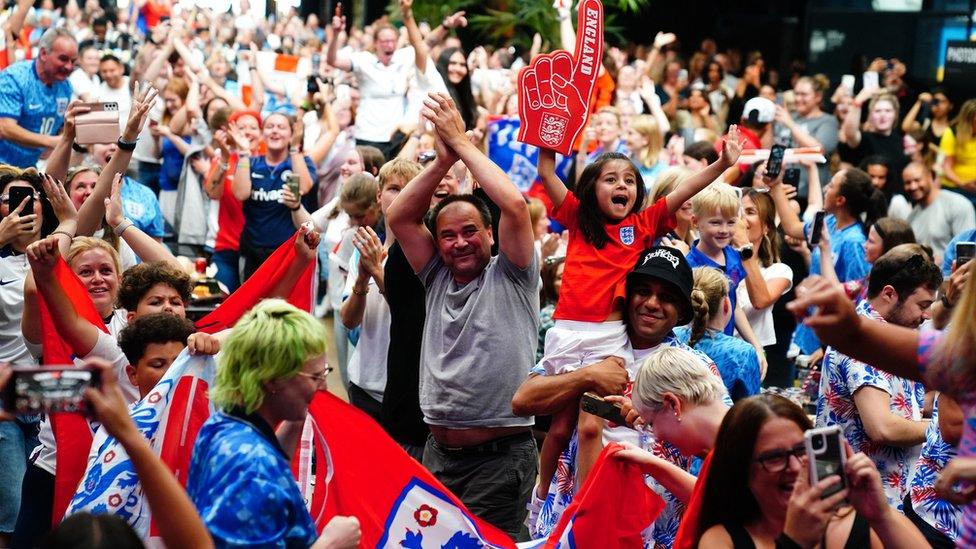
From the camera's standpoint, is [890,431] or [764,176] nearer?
[890,431]

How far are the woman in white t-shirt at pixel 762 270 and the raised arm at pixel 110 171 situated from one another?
127 inches

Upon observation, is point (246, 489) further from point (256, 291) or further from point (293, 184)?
point (293, 184)

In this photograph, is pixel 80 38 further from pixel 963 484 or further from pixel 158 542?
pixel 963 484

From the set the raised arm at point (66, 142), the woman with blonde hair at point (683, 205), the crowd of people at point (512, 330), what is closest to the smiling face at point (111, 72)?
the crowd of people at point (512, 330)

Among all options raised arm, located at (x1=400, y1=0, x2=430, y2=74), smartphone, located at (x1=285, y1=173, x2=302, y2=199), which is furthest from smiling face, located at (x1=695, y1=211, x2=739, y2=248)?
raised arm, located at (x1=400, y1=0, x2=430, y2=74)

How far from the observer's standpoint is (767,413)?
126 inches

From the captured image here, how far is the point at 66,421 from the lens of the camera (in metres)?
4.58

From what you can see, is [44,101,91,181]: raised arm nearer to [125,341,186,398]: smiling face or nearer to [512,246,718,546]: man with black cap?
[125,341,186,398]: smiling face

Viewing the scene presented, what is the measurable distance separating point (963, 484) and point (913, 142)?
398 inches

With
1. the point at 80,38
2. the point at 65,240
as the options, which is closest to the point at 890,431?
the point at 65,240

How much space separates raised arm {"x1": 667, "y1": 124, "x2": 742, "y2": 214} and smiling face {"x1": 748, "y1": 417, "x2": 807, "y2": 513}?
195 cm

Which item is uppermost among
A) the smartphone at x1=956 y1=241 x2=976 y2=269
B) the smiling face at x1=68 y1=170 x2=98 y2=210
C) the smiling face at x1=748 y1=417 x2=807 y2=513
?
the smiling face at x1=68 y1=170 x2=98 y2=210

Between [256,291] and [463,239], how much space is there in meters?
0.87

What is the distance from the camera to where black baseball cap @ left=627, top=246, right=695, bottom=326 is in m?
4.61
